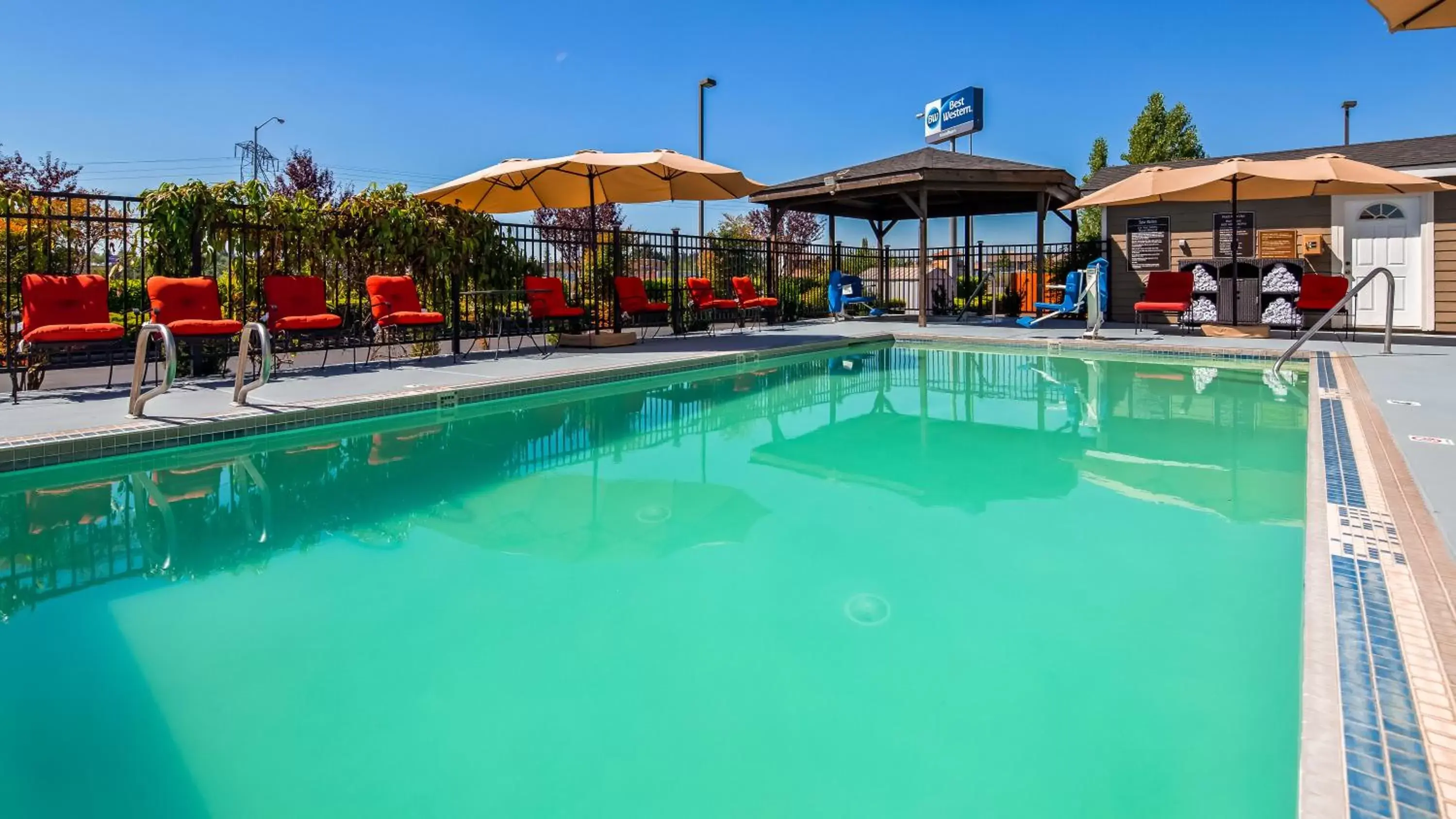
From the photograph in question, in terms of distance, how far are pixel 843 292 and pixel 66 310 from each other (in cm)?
1236

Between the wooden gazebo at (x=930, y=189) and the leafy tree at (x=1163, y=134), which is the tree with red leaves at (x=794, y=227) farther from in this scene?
the wooden gazebo at (x=930, y=189)

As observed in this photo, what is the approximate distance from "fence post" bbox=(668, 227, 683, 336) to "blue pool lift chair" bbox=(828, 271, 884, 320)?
413cm

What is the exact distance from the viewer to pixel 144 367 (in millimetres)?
5230

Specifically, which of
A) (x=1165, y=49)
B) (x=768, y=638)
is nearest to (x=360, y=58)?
(x=1165, y=49)

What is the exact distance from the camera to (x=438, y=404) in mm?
6535

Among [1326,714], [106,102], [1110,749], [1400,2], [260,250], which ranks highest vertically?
[106,102]

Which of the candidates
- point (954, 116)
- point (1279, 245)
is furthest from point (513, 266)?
point (954, 116)

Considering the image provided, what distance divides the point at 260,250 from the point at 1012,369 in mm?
7883

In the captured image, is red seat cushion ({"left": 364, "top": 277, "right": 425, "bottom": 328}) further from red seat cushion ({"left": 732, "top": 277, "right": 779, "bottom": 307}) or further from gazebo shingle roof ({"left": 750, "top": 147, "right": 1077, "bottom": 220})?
gazebo shingle roof ({"left": 750, "top": 147, "right": 1077, "bottom": 220})

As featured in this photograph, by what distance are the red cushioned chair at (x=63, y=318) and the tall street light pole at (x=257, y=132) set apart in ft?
56.0

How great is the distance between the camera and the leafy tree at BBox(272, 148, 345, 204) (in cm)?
1873

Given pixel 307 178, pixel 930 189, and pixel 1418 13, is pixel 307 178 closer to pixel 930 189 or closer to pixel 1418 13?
pixel 930 189

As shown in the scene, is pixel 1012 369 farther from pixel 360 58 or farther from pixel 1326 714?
pixel 360 58

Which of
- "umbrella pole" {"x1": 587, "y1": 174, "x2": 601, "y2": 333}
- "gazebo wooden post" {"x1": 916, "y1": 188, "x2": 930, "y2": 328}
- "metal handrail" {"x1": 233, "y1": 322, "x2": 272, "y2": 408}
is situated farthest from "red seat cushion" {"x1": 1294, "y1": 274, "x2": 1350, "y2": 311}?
"metal handrail" {"x1": 233, "y1": 322, "x2": 272, "y2": 408}
